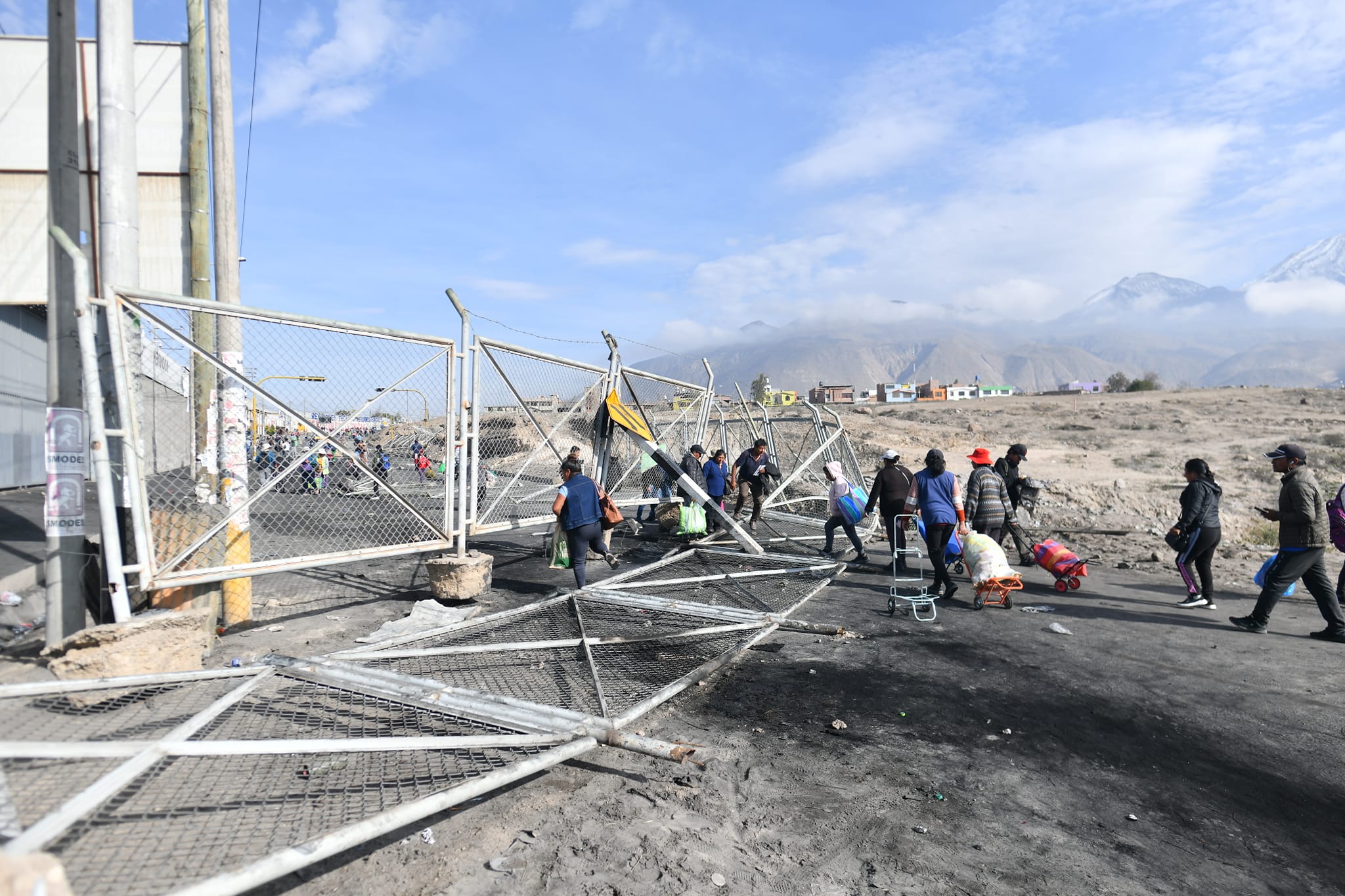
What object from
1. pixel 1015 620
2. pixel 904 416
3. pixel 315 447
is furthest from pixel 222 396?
pixel 904 416

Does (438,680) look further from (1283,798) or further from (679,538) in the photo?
(679,538)

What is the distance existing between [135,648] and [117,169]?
11.4 ft

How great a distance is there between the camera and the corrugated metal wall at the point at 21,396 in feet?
51.8

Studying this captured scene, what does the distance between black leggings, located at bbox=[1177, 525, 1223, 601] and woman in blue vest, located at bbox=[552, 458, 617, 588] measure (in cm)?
631

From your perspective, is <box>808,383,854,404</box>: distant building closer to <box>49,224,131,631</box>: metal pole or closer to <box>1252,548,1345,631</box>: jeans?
<box>1252,548,1345,631</box>: jeans

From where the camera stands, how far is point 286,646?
19.2ft

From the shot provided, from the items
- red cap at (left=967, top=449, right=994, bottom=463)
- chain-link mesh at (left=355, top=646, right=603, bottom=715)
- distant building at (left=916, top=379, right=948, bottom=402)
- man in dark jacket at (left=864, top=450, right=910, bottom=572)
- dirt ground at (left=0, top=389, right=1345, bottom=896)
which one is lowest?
dirt ground at (left=0, top=389, right=1345, bottom=896)

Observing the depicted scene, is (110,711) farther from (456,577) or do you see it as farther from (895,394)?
(895,394)

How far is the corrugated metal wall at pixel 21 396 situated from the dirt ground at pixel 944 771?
13935 millimetres

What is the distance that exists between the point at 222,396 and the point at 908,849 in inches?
254

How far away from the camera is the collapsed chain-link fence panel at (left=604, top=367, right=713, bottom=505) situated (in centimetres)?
1103

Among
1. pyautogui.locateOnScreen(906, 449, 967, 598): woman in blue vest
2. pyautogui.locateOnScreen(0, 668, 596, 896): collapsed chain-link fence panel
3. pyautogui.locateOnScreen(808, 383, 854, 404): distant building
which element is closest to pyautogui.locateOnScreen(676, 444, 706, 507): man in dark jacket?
pyautogui.locateOnScreen(906, 449, 967, 598): woman in blue vest

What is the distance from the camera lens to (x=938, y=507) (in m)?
7.35

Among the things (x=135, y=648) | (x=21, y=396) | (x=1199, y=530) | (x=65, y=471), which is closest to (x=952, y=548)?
(x=1199, y=530)
